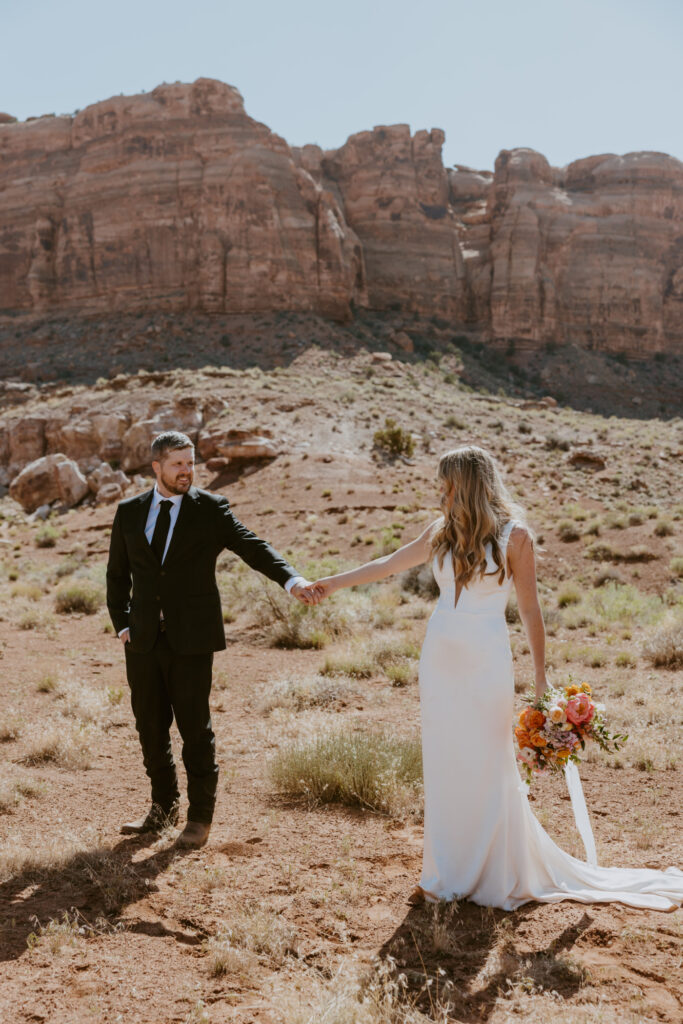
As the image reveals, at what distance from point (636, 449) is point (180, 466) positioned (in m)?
29.2

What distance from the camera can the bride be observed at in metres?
3.81

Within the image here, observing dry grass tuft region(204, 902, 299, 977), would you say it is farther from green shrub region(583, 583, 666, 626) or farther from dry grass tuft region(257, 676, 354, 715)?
green shrub region(583, 583, 666, 626)

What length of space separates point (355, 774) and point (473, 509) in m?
2.74

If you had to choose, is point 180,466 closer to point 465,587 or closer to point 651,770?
point 465,587

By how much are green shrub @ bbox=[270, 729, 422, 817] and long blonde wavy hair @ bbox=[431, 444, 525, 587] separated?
2384 millimetres

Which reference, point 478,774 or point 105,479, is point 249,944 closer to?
point 478,774

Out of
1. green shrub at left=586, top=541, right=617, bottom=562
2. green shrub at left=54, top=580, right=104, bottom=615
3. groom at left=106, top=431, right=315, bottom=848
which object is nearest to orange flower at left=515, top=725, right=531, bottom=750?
groom at left=106, top=431, right=315, bottom=848

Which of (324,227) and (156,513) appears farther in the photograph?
(324,227)

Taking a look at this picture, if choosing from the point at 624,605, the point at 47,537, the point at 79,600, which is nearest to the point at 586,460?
the point at 624,605

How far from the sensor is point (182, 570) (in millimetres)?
4723

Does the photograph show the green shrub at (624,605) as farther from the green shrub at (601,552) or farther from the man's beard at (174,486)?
the man's beard at (174,486)

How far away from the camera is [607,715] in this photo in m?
7.67

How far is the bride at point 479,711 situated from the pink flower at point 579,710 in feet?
0.65

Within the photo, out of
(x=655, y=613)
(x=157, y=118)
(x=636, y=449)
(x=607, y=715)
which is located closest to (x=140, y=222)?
(x=157, y=118)
